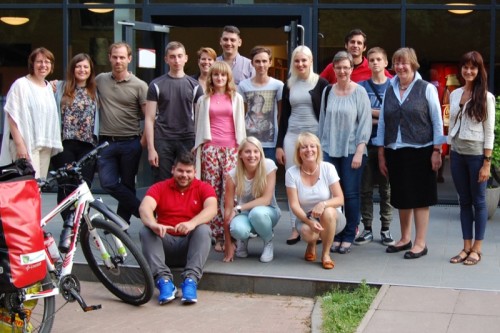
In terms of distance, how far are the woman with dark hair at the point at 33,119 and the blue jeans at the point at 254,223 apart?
190cm

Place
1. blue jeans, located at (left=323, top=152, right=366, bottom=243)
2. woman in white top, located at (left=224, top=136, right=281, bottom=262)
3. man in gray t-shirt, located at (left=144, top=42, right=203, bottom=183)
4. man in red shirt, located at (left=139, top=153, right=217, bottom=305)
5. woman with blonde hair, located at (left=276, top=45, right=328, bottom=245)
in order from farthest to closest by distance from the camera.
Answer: man in gray t-shirt, located at (left=144, top=42, right=203, bottom=183)
woman with blonde hair, located at (left=276, top=45, right=328, bottom=245)
blue jeans, located at (left=323, top=152, right=366, bottom=243)
woman in white top, located at (left=224, top=136, right=281, bottom=262)
man in red shirt, located at (left=139, top=153, right=217, bottom=305)

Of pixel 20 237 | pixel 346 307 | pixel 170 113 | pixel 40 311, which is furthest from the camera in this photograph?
pixel 170 113

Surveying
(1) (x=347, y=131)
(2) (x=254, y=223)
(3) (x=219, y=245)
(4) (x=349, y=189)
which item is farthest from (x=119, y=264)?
(1) (x=347, y=131)

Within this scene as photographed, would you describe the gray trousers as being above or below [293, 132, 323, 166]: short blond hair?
below

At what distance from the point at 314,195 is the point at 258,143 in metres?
0.65

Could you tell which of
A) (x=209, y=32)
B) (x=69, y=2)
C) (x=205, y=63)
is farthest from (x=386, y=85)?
(x=69, y=2)

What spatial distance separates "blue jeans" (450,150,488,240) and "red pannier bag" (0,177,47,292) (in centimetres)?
372

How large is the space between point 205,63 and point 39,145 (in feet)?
5.82

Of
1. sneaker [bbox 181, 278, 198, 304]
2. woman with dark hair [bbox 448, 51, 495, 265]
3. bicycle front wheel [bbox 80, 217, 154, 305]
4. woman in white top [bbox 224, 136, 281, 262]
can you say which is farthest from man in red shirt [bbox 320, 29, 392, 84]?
bicycle front wheel [bbox 80, 217, 154, 305]

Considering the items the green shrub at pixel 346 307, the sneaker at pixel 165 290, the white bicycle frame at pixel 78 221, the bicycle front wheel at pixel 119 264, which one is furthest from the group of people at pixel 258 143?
the green shrub at pixel 346 307

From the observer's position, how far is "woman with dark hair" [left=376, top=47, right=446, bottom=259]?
24.6 ft

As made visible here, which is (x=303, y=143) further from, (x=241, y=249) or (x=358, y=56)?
(x=358, y=56)

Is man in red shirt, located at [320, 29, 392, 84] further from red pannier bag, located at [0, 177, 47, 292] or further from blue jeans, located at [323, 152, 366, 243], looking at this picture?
red pannier bag, located at [0, 177, 47, 292]

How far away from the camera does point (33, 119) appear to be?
8.05 metres
